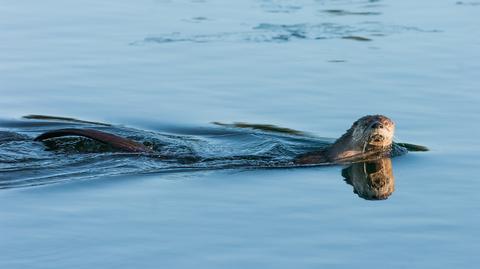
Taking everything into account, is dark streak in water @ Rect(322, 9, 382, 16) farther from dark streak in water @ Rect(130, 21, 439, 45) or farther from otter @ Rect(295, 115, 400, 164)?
otter @ Rect(295, 115, 400, 164)

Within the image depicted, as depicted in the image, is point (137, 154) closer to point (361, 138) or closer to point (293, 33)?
point (361, 138)

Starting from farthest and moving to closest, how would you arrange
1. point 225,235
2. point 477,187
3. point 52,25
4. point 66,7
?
point 66,7 → point 52,25 → point 477,187 → point 225,235

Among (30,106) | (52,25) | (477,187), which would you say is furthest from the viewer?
(52,25)

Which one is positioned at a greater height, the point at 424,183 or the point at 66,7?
the point at 66,7

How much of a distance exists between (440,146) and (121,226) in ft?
10.9

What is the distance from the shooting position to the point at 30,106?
1114cm

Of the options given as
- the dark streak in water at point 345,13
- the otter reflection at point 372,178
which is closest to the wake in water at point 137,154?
the otter reflection at point 372,178

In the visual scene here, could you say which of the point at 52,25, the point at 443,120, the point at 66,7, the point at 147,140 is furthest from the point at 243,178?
the point at 66,7

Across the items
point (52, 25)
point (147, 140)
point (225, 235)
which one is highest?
point (52, 25)

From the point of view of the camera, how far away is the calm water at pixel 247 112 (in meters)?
7.18

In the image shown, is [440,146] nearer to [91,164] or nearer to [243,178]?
[243,178]

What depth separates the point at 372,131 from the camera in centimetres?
954

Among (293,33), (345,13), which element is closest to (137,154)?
(293,33)

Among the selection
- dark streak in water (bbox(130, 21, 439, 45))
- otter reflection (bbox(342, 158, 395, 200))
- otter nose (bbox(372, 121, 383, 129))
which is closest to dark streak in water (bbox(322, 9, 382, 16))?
dark streak in water (bbox(130, 21, 439, 45))
